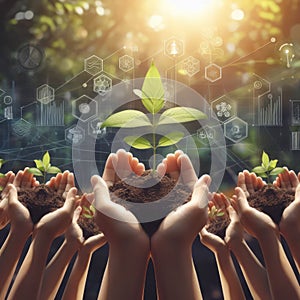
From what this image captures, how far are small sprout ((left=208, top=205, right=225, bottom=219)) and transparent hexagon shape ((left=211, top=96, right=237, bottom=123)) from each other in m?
0.76

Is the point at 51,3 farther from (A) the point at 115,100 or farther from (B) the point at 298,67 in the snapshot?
(B) the point at 298,67

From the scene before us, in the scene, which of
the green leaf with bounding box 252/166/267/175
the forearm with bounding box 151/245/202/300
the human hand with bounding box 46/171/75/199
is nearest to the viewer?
the forearm with bounding box 151/245/202/300

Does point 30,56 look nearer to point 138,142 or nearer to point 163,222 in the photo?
point 138,142

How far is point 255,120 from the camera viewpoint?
5.61ft

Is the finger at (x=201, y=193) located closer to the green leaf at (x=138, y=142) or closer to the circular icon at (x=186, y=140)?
the green leaf at (x=138, y=142)

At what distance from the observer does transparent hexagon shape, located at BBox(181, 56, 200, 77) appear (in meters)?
1.71

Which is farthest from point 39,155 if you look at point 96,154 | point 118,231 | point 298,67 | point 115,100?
point 298,67

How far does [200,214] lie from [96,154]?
0.96 m

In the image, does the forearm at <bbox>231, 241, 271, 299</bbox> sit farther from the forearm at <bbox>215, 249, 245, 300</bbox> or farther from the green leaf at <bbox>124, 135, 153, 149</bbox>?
the green leaf at <bbox>124, 135, 153, 149</bbox>

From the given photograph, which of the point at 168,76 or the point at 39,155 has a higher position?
the point at 168,76

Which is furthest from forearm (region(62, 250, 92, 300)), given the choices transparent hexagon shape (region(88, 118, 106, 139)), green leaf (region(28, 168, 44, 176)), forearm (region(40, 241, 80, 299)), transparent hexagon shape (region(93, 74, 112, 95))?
transparent hexagon shape (region(93, 74, 112, 95))

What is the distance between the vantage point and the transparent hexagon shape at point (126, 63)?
1.72 m

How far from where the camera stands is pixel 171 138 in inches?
34.5

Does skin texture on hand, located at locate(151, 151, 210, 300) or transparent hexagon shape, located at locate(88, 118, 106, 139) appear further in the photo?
transparent hexagon shape, located at locate(88, 118, 106, 139)
